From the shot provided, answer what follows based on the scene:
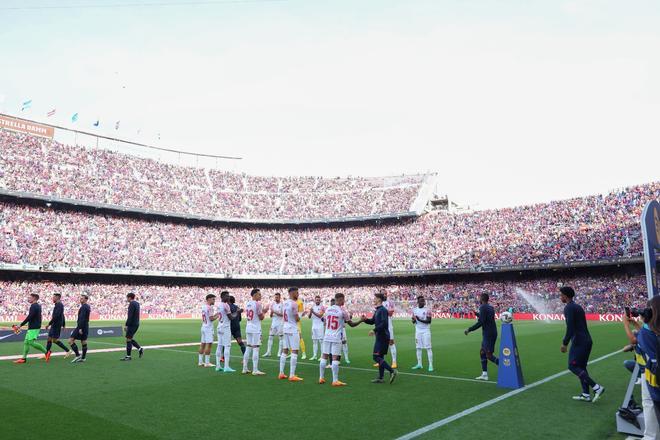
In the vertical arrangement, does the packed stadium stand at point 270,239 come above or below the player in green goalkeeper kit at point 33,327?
above

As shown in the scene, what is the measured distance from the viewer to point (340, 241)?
64250mm

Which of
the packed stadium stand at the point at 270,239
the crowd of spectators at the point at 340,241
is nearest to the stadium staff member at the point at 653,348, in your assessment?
the packed stadium stand at the point at 270,239

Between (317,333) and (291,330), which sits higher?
(291,330)

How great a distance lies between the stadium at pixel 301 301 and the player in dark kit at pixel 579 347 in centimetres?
6

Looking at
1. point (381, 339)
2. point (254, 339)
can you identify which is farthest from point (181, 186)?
point (381, 339)

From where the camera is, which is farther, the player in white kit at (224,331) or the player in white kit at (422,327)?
the player in white kit at (422,327)

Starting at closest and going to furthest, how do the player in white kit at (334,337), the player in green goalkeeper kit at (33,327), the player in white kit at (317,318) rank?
1. the player in white kit at (334,337)
2. the player in green goalkeeper kit at (33,327)
3. the player in white kit at (317,318)

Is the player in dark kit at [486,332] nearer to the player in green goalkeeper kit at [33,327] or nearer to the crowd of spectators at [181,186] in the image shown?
the player in green goalkeeper kit at [33,327]

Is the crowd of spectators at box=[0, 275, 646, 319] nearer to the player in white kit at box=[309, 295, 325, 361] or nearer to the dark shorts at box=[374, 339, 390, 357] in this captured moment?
the player in white kit at box=[309, 295, 325, 361]

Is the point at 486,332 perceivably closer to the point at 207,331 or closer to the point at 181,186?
the point at 207,331

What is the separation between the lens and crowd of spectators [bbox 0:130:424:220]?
5056 cm

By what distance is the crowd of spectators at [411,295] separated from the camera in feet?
139

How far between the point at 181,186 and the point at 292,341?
54902 mm

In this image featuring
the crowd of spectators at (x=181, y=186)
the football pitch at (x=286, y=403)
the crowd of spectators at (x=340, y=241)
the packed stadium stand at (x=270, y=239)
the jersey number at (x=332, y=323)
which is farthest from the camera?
the crowd of spectators at (x=181, y=186)
